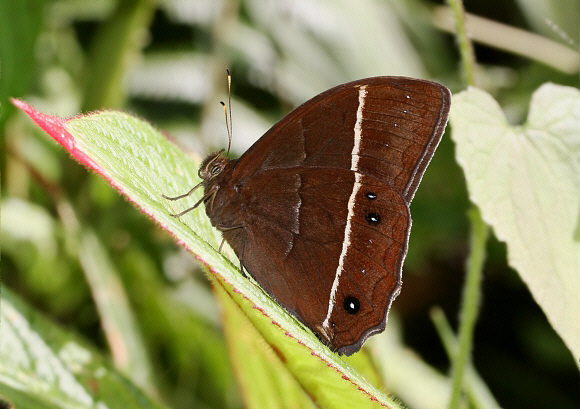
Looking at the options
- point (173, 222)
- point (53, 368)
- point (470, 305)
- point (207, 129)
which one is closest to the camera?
point (173, 222)

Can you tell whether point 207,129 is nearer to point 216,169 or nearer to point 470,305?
point 216,169

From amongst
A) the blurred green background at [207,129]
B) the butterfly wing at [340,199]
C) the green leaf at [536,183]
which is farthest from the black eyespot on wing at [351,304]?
the blurred green background at [207,129]

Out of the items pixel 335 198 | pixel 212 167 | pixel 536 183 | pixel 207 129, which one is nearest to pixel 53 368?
pixel 212 167

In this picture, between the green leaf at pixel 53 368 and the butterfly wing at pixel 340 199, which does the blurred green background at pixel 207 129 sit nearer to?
the green leaf at pixel 53 368

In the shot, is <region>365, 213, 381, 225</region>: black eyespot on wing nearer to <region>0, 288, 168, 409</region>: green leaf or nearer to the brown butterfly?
the brown butterfly

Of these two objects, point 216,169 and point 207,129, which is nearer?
point 216,169

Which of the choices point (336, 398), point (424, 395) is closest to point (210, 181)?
point (336, 398)
